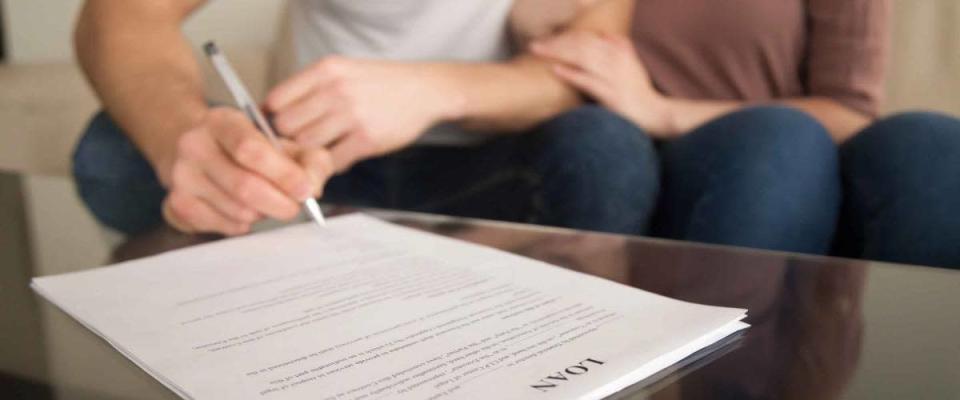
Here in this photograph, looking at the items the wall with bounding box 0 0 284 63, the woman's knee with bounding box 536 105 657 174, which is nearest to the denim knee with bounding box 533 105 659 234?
the woman's knee with bounding box 536 105 657 174

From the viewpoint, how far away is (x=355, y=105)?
0.69 meters

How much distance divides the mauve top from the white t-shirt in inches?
8.2

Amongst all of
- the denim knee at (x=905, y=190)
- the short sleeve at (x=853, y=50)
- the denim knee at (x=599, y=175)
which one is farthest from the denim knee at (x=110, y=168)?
the short sleeve at (x=853, y=50)

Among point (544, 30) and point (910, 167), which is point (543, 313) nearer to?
point (910, 167)

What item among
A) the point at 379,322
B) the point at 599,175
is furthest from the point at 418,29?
the point at 379,322

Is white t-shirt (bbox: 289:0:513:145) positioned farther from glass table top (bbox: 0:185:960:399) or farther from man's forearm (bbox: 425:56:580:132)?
glass table top (bbox: 0:185:960:399)

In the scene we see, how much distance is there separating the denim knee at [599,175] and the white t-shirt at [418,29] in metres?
0.35

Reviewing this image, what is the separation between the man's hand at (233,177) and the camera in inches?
22.5

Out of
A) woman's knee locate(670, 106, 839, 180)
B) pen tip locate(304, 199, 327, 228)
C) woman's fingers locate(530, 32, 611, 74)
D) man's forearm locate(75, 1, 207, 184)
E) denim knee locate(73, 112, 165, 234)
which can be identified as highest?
woman's knee locate(670, 106, 839, 180)

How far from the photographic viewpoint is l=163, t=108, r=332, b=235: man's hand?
57 cm

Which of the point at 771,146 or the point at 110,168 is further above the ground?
the point at 771,146

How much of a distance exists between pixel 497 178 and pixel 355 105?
6.4 inches

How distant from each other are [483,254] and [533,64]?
441 millimetres

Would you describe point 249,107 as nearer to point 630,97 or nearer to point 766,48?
point 630,97
